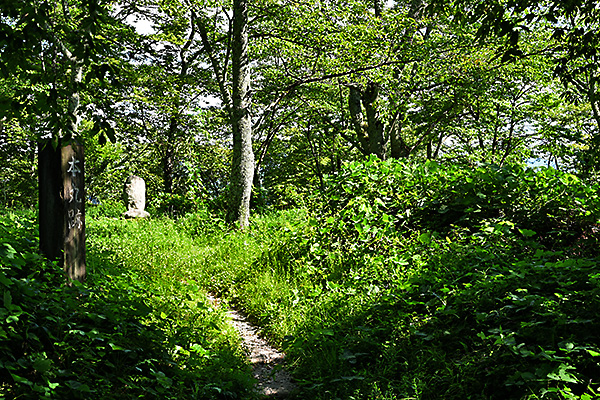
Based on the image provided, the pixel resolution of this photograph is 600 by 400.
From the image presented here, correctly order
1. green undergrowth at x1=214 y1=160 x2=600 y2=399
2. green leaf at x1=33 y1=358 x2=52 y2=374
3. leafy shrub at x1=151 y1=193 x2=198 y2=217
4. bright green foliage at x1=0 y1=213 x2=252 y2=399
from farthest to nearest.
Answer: leafy shrub at x1=151 y1=193 x2=198 y2=217 → green undergrowth at x1=214 y1=160 x2=600 y2=399 → bright green foliage at x1=0 y1=213 x2=252 y2=399 → green leaf at x1=33 y1=358 x2=52 y2=374

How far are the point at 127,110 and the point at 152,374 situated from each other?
16.7 metres

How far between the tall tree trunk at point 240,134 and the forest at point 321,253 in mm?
41

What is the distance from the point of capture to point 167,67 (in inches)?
690

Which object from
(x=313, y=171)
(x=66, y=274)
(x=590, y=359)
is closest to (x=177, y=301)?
(x=66, y=274)

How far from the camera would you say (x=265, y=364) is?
184 inches

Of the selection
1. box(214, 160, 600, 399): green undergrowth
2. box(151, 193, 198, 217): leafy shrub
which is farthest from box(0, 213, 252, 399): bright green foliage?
box(151, 193, 198, 217): leafy shrub

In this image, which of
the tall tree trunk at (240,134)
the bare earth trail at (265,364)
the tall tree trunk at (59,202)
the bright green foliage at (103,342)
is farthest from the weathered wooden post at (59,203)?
the tall tree trunk at (240,134)

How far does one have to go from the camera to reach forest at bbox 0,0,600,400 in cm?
301

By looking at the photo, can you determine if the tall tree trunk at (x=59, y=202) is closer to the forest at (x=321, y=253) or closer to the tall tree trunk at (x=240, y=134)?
the forest at (x=321, y=253)

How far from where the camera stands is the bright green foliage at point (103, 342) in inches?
→ 108

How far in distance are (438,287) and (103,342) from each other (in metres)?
3.30

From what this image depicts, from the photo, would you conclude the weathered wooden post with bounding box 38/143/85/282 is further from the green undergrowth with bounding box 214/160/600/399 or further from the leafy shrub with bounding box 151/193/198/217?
the leafy shrub with bounding box 151/193/198/217

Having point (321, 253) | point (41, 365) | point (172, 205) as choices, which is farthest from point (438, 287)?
point (172, 205)

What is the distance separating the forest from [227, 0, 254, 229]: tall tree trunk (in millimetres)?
41
